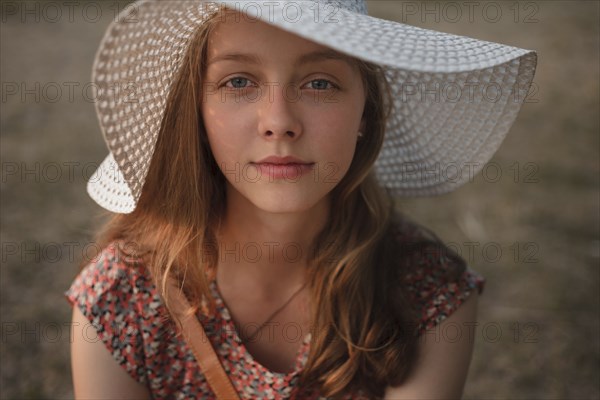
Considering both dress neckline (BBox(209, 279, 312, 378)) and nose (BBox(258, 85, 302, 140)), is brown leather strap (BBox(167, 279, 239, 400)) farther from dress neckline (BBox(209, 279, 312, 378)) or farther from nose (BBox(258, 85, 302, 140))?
nose (BBox(258, 85, 302, 140))

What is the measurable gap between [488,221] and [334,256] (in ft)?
5.33

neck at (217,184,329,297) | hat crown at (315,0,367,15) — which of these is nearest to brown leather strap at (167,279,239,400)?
neck at (217,184,329,297)

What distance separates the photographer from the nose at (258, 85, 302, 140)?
1.33 m

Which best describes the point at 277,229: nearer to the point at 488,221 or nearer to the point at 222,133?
the point at 222,133

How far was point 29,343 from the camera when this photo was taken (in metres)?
2.36

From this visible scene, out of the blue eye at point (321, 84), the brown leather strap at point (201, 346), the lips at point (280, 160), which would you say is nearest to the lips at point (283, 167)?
the lips at point (280, 160)

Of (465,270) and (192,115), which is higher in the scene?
(192,115)

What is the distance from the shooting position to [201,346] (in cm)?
164

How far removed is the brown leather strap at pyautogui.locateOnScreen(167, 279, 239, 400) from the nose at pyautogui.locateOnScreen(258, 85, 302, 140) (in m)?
0.46

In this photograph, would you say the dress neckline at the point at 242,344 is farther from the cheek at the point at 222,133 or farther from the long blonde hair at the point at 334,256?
the cheek at the point at 222,133

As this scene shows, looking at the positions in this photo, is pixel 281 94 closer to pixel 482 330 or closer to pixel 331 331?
pixel 331 331

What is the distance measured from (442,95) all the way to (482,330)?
111 centimetres

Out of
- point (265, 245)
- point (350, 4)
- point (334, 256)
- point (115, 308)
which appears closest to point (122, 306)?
point (115, 308)

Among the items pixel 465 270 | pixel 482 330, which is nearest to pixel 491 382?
pixel 482 330
